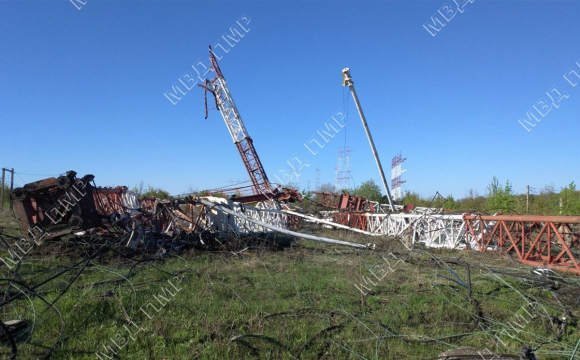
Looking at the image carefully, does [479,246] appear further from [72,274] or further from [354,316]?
[72,274]

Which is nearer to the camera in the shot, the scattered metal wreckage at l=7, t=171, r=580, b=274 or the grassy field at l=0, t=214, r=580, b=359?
the grassy field at l=0, t=214, r=580, b=359

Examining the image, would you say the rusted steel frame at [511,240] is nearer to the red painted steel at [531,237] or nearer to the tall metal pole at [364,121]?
the red painted steel at [531,237]

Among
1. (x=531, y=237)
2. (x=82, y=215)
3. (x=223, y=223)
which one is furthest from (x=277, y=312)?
(x=531, y=237)

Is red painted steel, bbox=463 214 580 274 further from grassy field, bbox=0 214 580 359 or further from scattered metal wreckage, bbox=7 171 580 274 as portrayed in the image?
grassy field, bbox=0 214 580 359

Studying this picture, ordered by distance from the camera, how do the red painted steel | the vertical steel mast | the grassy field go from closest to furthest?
the grassy field
the red painted steel
the vertical steel mast

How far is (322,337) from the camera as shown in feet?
13.3

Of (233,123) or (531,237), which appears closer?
(531,237)

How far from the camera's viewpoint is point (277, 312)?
470 cm

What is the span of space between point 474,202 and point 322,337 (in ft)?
98.3

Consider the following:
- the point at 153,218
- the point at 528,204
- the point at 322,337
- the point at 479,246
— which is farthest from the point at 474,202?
the point at 322,337

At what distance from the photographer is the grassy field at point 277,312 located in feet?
12.5

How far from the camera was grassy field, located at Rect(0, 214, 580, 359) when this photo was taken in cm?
381

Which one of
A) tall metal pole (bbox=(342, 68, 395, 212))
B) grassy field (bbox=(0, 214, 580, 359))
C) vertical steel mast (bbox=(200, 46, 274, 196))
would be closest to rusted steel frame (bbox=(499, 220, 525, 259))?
grassy field (bbox=(0, 214, 580, 359))

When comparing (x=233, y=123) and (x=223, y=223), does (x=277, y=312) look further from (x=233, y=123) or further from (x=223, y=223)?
(x=233, y=123)
